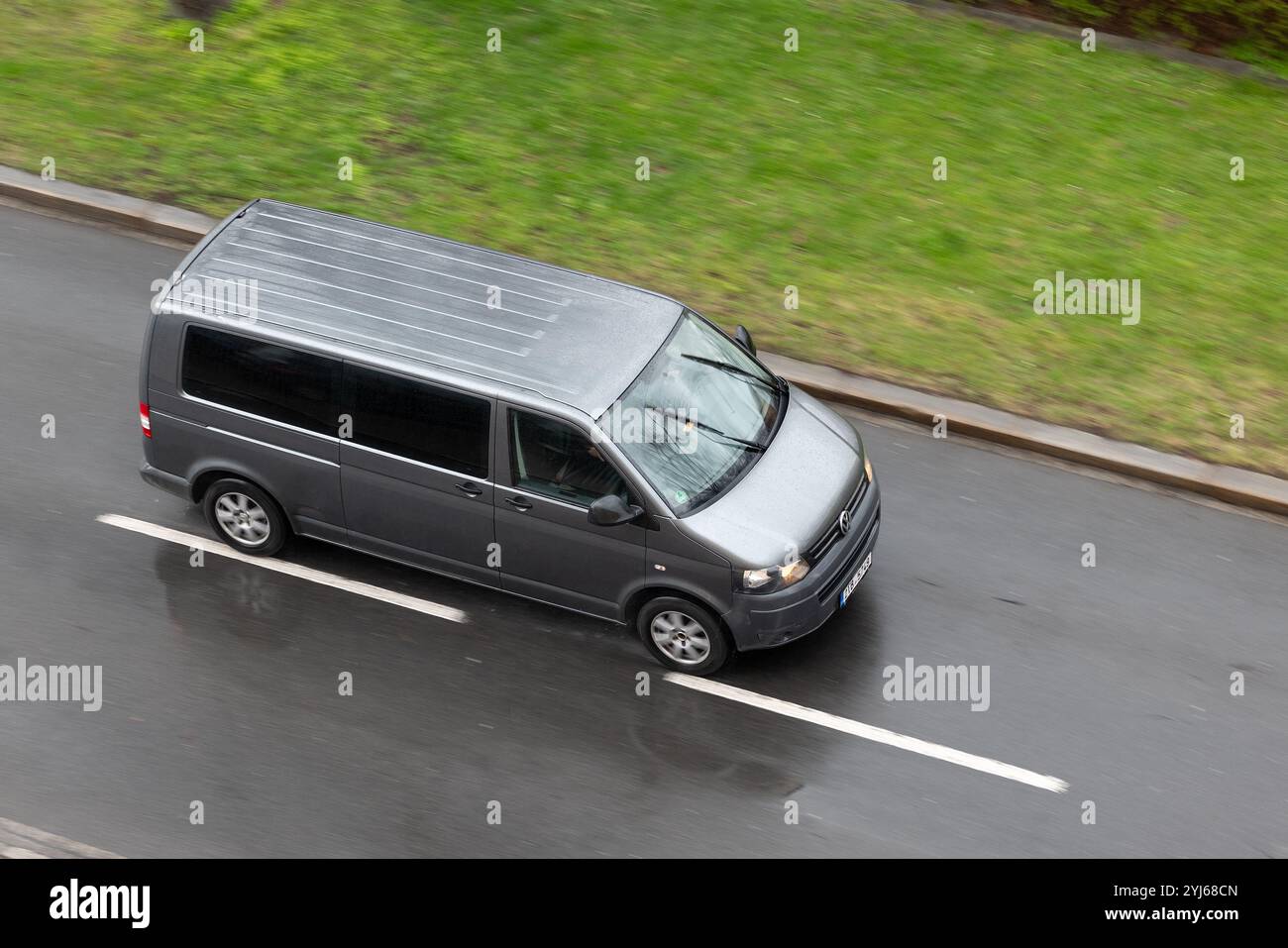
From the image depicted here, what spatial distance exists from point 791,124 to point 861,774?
24.0ft

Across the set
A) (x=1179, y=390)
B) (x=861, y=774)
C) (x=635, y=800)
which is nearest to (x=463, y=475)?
(x=635, y=800)

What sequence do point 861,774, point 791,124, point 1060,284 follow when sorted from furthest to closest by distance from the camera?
1. point 791,124
2. point 1060,284
3. point 861,774

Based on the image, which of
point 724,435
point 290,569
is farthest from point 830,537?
point 290,569

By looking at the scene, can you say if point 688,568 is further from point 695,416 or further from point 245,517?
point 245,517

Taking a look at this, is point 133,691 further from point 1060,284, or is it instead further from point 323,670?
point 1060,284

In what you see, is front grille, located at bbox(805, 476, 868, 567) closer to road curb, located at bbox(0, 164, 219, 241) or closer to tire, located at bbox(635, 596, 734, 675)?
tire, located at bbox(635, 596, 734, 675)

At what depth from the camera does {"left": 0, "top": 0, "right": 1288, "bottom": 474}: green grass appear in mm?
12117

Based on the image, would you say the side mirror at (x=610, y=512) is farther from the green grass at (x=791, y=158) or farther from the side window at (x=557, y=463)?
the green grass at (x=791, y=158)

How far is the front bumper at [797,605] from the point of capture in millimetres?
9031

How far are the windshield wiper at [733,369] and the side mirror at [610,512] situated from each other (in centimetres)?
127

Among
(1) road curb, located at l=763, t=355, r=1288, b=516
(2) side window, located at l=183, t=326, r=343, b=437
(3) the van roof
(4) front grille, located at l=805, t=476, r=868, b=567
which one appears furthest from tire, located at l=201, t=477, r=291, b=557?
(1) road curb, located at l=763, t=355, r=1288, b=516

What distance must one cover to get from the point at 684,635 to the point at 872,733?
4.34 feet

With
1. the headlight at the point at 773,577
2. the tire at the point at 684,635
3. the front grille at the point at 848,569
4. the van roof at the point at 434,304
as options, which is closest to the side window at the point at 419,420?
the van roof at the point at 434,304
